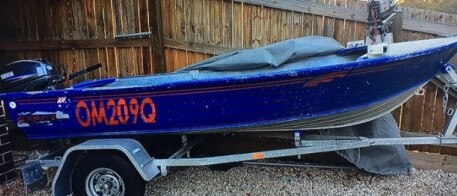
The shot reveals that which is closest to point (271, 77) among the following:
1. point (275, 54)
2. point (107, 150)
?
point (275, 54)

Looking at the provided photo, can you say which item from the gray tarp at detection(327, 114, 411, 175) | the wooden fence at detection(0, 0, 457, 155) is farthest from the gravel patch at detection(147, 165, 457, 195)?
the wooden fence at detection(0, 0, 457, 155)

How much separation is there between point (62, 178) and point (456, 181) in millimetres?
3914

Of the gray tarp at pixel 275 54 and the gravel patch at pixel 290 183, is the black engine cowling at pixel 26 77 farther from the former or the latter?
the gray tarp at pixel 275 54

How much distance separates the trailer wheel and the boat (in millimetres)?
258

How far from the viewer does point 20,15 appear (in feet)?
17.9

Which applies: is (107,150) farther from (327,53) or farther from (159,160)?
(327,53)

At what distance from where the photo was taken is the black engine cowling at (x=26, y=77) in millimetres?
3830

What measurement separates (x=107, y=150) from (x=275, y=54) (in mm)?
1768

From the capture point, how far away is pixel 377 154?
390 centimetres

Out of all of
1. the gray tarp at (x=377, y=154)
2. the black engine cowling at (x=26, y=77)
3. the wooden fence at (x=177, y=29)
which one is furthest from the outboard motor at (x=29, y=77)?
the gray tarp at (x=377, y=154)

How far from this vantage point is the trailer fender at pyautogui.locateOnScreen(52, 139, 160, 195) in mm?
3213

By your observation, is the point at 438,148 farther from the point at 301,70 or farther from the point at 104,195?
the point at 104,195

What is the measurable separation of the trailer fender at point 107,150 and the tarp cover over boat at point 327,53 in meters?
1.05

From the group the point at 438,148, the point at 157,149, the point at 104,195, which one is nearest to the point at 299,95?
the point at 157,149
